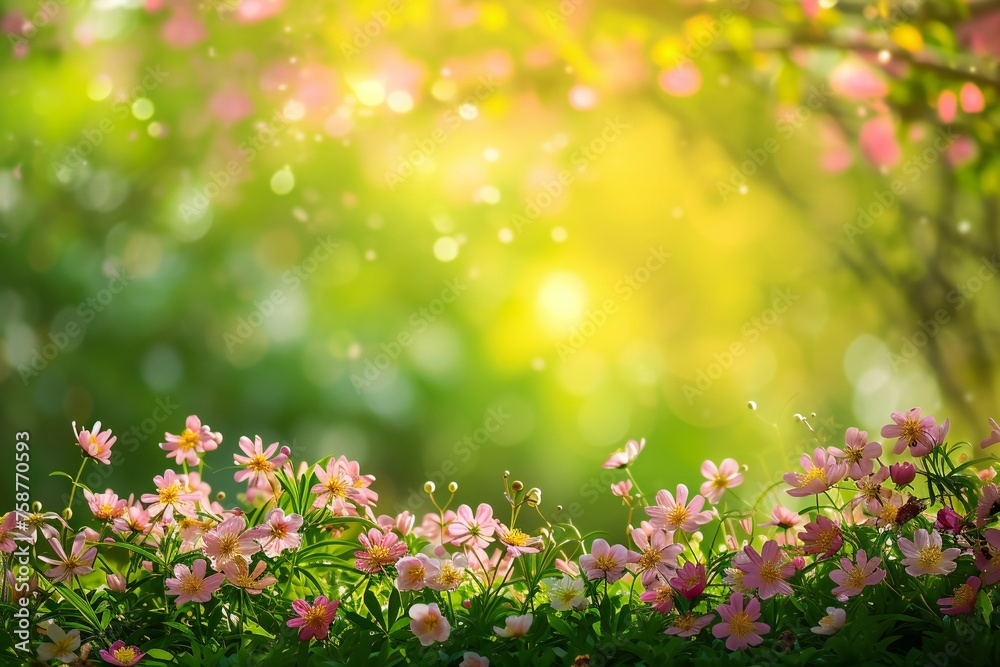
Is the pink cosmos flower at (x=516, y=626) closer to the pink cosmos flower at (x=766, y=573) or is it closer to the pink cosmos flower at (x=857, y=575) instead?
the pink cosmos flower at (x=766, y=573)

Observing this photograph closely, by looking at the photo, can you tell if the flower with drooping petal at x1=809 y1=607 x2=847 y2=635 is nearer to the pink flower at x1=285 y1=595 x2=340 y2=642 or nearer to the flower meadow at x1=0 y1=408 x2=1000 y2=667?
the flower meadow at x1=0 y1=408 x2=1000 y2=667

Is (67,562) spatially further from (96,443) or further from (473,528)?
(473,528)

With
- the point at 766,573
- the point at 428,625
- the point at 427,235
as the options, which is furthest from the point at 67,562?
the point at 427,235

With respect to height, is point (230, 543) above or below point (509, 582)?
above

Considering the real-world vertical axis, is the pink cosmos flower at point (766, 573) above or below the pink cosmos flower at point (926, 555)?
below

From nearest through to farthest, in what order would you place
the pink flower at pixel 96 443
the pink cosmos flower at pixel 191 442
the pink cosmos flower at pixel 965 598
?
the pink cosmos flower at pixel 965 598 → the pink flower at pixel 96 443 → the pink cosmos flower at pixel 191 442

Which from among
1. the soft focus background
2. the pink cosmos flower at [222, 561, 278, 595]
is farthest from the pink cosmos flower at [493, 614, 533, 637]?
the soft focus background

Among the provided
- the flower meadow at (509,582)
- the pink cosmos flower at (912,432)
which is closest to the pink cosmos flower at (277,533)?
the flower meadow at (509,582)

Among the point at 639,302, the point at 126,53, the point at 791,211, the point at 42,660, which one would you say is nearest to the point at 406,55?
the point at 126,53
